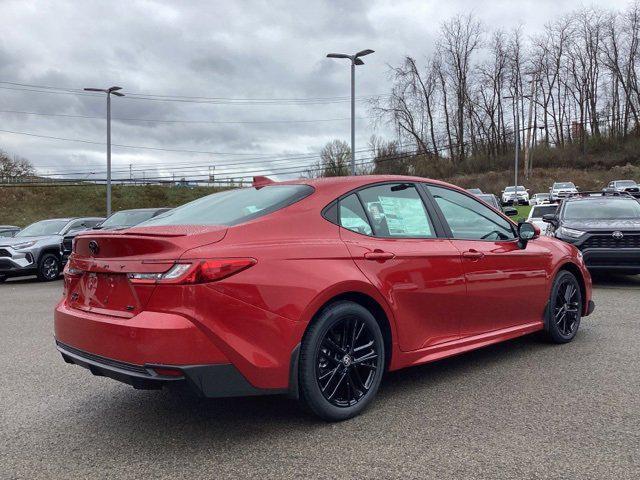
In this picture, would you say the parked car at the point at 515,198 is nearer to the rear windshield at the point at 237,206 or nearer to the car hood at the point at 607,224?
the car hood at the point at 607,224

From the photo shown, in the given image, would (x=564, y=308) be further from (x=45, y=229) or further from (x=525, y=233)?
(x=45, y=229)

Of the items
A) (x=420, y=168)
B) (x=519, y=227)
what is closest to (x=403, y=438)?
(x=519, y=227)

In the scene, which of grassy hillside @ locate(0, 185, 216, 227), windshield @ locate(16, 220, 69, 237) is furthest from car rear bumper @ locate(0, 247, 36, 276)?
grassy hillside @ locate(0, 185, 216, 227)

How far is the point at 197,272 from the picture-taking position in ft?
10.1

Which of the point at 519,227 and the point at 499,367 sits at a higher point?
the point at 519,227

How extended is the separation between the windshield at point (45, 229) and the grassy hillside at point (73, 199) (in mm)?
41104

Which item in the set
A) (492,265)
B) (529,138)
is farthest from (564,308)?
(529,138)

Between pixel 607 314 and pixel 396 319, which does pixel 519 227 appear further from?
pixel 607 314

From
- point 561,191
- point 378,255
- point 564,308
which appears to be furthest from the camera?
point 561,191

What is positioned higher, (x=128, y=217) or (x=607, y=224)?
(x=128, y=217)

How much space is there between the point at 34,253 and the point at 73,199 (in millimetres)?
50046

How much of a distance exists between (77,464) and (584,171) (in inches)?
2450

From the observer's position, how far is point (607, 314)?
23.5 ft

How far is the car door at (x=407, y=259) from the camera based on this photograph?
151 inches
